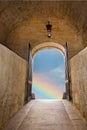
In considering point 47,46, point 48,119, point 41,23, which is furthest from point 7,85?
point 47,46

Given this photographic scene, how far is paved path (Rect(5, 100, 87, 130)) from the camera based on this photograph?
4.89 meters

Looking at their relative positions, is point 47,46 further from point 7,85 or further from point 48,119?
point 7,85

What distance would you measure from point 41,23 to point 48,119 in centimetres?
512

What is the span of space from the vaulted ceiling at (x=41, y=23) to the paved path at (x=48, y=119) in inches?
129

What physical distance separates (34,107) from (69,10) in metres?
4.38

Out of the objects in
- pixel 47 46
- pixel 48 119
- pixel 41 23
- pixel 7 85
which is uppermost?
pixel 41 23

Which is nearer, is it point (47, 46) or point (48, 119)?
point (48, 119)

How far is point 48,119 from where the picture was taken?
217 inches

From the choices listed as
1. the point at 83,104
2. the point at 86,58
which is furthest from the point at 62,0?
the point at 83,104

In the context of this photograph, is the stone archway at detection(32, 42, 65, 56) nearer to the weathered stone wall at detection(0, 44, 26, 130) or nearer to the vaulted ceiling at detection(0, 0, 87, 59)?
the vaulted ceiling at detection(0, 0, 87, 59)

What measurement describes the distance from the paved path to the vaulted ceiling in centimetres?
327

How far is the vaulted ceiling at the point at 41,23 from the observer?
7891mm

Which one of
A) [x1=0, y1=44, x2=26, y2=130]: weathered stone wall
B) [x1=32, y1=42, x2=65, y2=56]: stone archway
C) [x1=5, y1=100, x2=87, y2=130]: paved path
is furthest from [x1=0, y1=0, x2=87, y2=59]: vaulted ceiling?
[x1=5, y1=100, x2=87, y2=130]: paved path

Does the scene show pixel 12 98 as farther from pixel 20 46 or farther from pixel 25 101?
pixel 20 46
